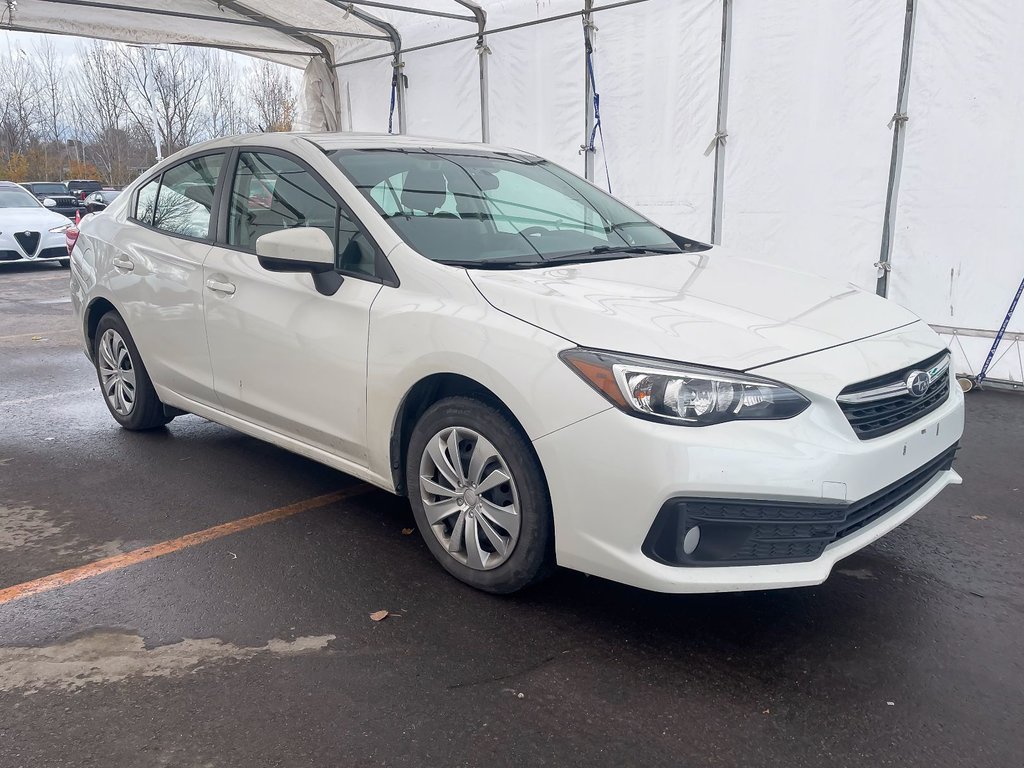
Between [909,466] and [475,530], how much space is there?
4.89 feet

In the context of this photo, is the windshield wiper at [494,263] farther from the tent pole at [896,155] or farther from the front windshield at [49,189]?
the front windshield at [49,189]

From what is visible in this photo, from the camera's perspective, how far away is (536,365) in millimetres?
2752

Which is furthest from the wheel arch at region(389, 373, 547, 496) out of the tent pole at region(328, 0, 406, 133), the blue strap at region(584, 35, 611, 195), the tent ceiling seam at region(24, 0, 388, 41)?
the tent pole at region(328, 0, 406, 133)

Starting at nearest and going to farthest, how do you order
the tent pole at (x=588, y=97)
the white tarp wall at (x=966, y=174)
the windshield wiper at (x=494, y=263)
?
1. the windshield wiper at (x=494, y=263)
2. the white tarp wall at (x=966, y=174)
3. the tent pole at (x=588, y=97)

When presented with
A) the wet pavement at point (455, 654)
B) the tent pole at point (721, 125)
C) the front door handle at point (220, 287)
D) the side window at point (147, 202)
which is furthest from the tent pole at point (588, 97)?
the wet pavement at point (455, 654)

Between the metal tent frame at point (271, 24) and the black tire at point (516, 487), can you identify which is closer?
the black tire at point (516, 487)

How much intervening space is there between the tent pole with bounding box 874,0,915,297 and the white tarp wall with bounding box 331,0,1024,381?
0.16ft

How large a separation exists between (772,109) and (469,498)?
5.41 metres

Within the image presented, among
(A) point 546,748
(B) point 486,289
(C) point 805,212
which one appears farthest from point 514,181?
(C) point 805,212

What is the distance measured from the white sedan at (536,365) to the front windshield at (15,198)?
12.6 meters

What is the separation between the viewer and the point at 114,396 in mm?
5250

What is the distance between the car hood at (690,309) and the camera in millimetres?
2663

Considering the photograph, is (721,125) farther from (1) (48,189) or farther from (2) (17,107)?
(2) (17,107)

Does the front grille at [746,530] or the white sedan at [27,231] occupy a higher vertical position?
the white sedan at [27,231]
